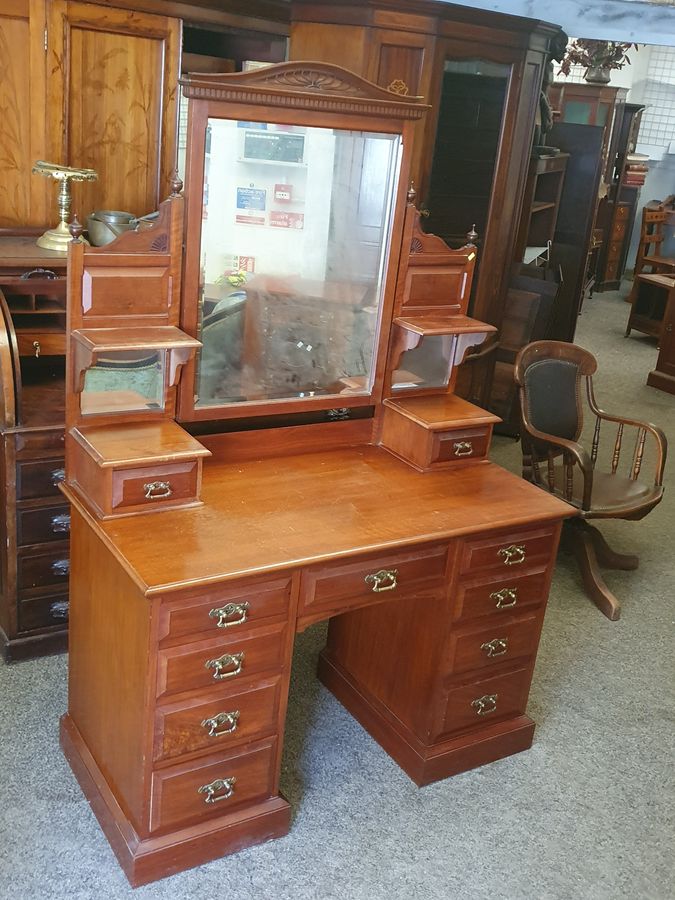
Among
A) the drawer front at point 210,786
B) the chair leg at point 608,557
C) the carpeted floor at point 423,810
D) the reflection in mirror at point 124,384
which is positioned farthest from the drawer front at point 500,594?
the chair leg at point 608,557

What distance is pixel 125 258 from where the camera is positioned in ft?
7.25

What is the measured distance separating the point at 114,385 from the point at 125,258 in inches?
12.5

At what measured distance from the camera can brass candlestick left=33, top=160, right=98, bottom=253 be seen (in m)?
2.86

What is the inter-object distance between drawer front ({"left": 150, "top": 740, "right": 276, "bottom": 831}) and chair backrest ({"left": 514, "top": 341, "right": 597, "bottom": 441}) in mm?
1920

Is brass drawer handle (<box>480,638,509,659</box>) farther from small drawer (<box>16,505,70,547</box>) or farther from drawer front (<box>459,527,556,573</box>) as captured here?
small drawer (<box>16,505,70,547</box>)

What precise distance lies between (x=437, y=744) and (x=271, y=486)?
0.88m

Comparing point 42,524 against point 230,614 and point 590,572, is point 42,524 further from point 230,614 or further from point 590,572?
point 590,572

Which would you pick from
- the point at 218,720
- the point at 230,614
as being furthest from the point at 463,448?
the point at 218,720

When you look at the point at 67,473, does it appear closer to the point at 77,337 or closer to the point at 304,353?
the point at 77,337

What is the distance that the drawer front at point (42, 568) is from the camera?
9.49 ft

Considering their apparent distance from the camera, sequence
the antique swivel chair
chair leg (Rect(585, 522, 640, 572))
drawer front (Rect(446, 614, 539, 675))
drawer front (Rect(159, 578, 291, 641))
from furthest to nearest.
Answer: chair leg (Rect(585, 522, 640, 572)) → the antique swivel chair → drawer front (Rect(446, 614, 539, 675)) → drawer front (Rect(159, 578, 291, 641))

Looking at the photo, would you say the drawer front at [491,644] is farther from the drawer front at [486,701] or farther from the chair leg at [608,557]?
the chair leg at [608,557]

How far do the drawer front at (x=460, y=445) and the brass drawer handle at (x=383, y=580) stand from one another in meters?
0.45

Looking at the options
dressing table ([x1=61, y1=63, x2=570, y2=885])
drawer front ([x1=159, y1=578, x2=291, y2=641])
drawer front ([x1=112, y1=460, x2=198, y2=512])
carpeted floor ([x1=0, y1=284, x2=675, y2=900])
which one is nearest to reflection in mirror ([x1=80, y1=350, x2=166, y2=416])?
dressing table ([x1=61, y1=63, x2=570, y2=885])
